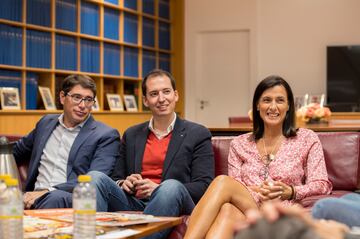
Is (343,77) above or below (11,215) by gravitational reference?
above

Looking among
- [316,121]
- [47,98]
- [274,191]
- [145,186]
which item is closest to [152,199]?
[145,186]

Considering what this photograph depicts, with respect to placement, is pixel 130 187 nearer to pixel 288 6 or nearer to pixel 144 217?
pixel 144 217

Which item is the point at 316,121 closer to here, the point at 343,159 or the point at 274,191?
the point at 343,159

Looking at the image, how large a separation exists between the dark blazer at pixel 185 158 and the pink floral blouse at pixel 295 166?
157 mm

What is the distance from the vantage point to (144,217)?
7.77 feet

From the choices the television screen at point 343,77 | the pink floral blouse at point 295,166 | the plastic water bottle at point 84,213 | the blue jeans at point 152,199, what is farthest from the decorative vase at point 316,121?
the plastic water bottle at point 84,213

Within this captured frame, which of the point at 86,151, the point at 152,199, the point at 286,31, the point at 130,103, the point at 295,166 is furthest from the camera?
the point at 286,31

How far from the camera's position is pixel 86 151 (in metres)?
3.42

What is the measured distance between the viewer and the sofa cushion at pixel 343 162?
3240mm

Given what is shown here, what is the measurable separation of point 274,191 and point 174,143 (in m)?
0.67

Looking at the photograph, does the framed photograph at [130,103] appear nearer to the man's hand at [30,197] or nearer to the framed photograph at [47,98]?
the framed photograph at [47,98]

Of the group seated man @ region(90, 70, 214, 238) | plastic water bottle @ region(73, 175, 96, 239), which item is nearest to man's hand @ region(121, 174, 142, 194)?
seated man @ region(90, 70, 214, 238)

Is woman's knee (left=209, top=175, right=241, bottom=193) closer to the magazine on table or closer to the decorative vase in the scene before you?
the magazine on table

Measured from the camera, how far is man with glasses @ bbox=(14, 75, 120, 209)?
340 centimetres
